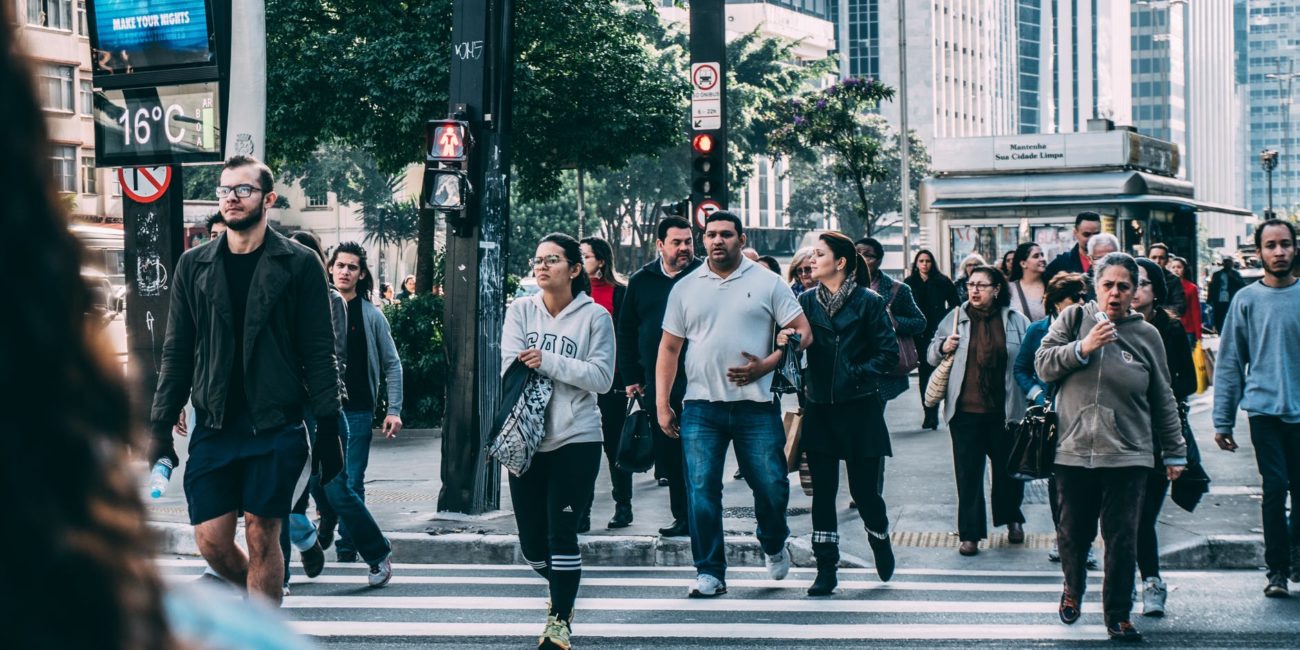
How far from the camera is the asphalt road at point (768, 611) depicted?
21.9ft

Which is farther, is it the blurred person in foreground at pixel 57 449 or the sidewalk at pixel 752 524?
the sidewalk at pixel 752 524

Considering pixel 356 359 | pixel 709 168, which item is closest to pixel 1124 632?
pixel 356 359

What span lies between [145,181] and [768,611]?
485 centimetres

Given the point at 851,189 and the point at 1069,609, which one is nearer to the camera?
the point at 1069,609

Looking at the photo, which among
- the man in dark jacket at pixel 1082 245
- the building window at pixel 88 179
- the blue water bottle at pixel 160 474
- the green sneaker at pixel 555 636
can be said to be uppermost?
the building window at pixel 88 179

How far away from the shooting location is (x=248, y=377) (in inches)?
219

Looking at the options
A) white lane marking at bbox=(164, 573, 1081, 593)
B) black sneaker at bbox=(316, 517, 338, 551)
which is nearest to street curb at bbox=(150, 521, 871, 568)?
black sneaker at bbox=(316, 517, 338, 551)

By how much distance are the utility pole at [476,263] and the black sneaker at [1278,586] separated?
4744 mm

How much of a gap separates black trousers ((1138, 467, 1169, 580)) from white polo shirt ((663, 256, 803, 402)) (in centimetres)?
183

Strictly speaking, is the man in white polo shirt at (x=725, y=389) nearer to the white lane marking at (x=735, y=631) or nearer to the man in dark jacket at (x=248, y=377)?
the white lane marking at (x=735, y=631)

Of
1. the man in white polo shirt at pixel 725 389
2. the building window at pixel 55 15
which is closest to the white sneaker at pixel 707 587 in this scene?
the man in white polo shirt at pixel 725 389

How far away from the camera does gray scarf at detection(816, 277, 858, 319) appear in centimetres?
820

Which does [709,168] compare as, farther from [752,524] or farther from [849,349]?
[849,349]

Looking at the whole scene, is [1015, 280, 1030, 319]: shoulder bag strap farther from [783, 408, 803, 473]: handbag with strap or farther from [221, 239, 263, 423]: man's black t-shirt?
[221, 239, 263, 423]: man's black t-shirt
